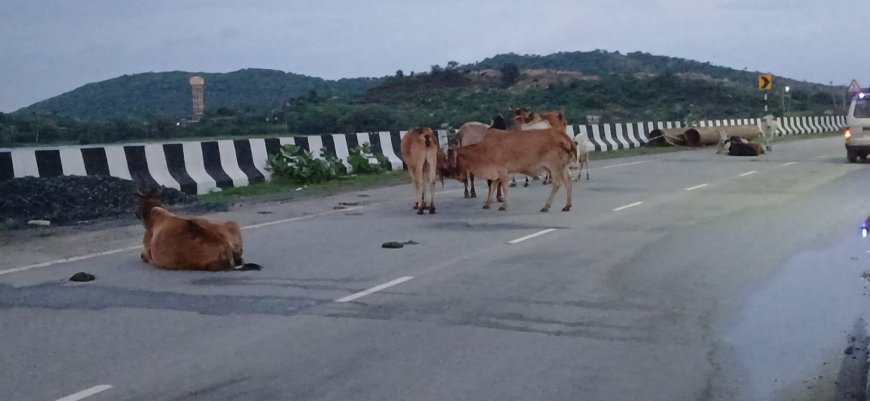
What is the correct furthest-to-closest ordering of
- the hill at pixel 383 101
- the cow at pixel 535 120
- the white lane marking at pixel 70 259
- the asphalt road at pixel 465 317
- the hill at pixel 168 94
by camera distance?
the hill at pixel 168 94 < the hill at pixel 383 101 < the cow at pixel 535 120 < the white lane marking at pixel 70 259 < the asphalt road at pixel 465 317

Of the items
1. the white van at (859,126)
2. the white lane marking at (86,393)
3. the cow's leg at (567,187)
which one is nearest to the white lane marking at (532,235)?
the cow's leg at (567,187)

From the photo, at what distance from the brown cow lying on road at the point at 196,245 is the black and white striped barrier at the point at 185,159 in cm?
687

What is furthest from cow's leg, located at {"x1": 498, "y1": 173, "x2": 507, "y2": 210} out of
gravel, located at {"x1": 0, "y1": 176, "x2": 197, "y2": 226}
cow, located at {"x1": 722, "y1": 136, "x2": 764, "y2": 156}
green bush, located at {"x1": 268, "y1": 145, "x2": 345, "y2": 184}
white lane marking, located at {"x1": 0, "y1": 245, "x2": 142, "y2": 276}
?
cow, located at {"x1": 722, "y1": 136, "x2": 764, "y2": 156}

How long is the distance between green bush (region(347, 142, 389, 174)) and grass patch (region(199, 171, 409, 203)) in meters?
0.35

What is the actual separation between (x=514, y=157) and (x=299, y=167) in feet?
20.6

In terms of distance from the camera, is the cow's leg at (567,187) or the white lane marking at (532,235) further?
the cow's leg at (567,187)

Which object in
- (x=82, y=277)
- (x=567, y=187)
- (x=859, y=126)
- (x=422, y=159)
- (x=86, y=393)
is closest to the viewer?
(x=86, y=393)

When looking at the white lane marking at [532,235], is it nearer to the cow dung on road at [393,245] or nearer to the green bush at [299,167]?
the cow dung on road at [393,245]

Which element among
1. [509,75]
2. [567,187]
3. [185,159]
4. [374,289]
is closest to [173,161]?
[185,159]

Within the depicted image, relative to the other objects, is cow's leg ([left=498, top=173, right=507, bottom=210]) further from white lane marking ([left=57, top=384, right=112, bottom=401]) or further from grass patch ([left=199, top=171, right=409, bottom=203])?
white lane marking ([left=57, top=384, right=112, bottom=401])

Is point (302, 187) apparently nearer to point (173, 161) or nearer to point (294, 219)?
point (173, 161)

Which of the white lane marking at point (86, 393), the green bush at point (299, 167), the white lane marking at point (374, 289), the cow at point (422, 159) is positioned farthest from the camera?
the green bush at point (299, 167)

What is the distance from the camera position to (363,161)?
2523 cm

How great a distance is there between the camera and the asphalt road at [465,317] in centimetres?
698
